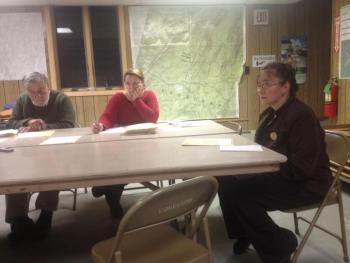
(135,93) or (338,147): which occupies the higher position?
(135,93)

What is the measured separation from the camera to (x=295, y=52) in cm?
489

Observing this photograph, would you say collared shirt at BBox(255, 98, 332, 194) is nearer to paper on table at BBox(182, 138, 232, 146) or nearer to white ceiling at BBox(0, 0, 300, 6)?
paper on table at BBox(182, 138, 232, 146)

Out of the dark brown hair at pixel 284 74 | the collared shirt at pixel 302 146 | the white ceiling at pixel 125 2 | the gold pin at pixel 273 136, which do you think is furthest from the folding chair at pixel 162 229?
the white ceiling at pixel 125 2

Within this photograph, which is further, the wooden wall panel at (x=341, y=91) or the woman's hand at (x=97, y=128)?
the wooden wall panel at (x=341, y=91)

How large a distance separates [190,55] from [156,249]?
3755mm

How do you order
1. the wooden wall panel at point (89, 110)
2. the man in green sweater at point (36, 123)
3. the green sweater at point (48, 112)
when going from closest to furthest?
the man in green sweater at point (36, 123)
the green sweater at point (48, 112)
the wooden wall panel at point (89, 110)

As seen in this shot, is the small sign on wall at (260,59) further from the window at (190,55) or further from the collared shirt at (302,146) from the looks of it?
the collared shirt at (302,146)

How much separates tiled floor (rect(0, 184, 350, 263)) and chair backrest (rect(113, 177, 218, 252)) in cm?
91

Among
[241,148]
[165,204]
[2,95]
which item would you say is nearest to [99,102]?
[2,95]

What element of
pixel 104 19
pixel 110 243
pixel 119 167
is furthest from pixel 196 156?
pixel 104 19

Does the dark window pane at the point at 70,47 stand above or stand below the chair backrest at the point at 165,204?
above

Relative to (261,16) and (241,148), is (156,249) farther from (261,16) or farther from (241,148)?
(261,16)

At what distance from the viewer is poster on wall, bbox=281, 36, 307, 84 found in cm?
484

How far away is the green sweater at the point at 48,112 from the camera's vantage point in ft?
9.09
